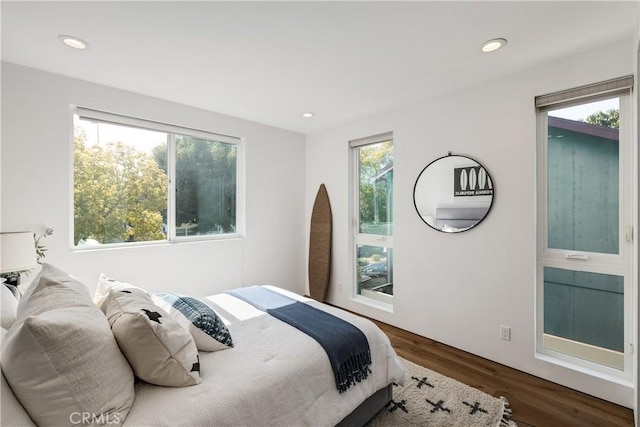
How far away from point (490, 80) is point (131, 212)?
143 inches

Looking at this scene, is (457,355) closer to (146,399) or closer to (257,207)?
(146,399)

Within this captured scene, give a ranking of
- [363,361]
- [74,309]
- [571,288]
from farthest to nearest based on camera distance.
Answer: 1. [571,288]
2. [363,361]
3. [74,309]

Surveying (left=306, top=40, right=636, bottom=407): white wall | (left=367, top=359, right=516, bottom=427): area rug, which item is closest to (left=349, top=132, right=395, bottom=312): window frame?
(left=306, top=40, right=636, bottom=407): white wall

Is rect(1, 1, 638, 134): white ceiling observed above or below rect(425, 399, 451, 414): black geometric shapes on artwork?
above

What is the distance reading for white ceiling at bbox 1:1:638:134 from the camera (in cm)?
163

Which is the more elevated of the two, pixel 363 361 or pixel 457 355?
pixel 363 361

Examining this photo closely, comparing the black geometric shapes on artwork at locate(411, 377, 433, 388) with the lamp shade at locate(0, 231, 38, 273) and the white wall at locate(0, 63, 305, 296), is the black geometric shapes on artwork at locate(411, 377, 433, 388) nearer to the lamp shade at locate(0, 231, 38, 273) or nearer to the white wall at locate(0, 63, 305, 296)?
the white wall at locate(0, 63, 305, 296)

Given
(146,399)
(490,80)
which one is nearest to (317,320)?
(146,399)

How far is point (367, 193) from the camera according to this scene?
12.2 feet

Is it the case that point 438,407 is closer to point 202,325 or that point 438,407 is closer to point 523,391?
point 523,391

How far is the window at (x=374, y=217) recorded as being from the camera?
136 inches

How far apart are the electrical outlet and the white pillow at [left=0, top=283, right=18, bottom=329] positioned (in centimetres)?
320
